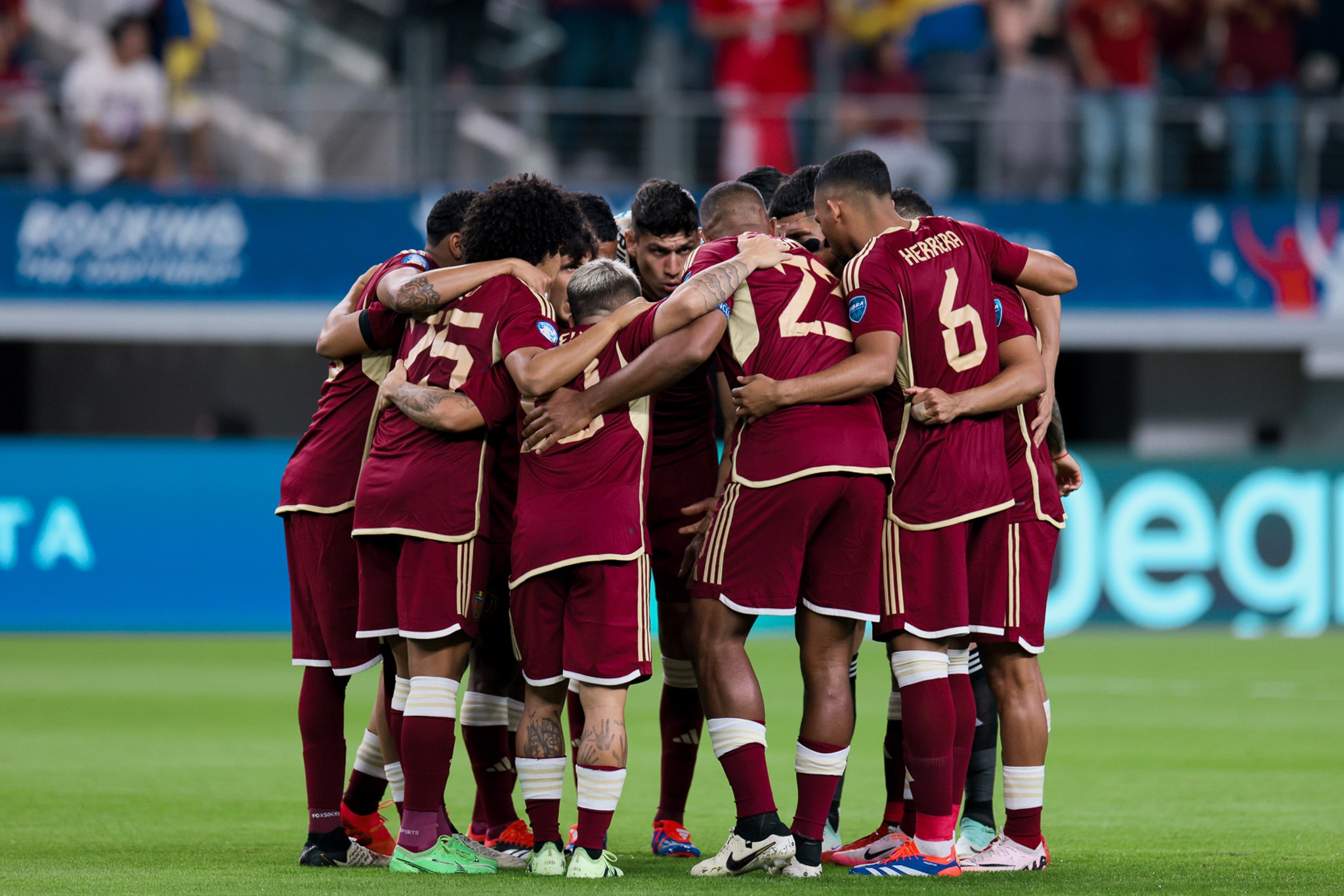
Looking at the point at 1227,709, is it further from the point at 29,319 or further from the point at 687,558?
the point at 29,319

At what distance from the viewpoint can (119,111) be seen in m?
16.4

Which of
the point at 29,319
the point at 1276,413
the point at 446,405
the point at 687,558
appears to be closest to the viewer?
the point at 446,405

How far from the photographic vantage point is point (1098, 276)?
1733 cm

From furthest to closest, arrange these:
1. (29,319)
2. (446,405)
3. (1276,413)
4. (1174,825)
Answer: (1276,413) < (29,319) < (1174,825) < (446,405)

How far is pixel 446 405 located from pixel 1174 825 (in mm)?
3411

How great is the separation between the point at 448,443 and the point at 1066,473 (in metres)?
2.43

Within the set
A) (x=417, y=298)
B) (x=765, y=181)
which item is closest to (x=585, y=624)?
(x=417, y=298)

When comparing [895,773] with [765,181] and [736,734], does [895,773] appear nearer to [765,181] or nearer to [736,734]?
[736,734]

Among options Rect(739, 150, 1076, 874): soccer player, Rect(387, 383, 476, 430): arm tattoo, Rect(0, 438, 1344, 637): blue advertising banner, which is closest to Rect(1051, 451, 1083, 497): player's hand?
Rect(739, 150, 1076, 874): soccer player

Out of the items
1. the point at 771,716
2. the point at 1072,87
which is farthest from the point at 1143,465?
the point at 771,716

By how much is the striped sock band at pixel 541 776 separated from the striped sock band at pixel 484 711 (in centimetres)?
65

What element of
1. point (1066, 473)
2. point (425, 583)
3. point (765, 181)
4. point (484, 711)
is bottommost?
point (484, 711)

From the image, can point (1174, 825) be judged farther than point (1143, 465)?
No

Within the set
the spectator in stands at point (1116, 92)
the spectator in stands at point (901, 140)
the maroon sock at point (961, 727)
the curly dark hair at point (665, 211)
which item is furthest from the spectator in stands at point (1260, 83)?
the maroon sock at point (961, 727)
